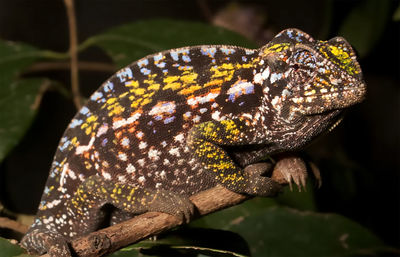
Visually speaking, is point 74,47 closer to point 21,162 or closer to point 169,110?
point 169,110

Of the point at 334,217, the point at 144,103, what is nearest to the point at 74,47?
the point at 144,103

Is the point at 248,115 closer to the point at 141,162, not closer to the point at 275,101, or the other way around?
the point at 275,101

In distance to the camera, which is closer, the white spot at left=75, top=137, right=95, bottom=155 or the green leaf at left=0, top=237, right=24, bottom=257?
the green leaf at left=0, top=237, right=24, bottom=257

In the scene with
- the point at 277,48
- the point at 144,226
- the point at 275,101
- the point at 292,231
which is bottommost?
the point at 292,231

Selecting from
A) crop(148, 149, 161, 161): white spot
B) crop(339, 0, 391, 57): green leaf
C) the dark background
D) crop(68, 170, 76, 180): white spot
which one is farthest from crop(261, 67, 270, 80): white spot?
the dark background

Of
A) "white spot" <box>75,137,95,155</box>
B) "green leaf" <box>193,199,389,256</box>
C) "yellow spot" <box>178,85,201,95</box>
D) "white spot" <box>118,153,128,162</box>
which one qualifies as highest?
"yellow spot" <box>178,85,201,95</box>

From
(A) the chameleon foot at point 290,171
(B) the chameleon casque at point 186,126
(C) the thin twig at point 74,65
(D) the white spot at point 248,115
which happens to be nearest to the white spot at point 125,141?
(B) the chameleon casque at point 186,126

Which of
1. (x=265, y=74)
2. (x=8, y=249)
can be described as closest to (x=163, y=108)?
(x=265, y=74)

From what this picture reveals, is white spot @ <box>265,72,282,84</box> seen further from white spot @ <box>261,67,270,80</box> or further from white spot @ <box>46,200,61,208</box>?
white spot @ <box>46,200,61,208</box>
